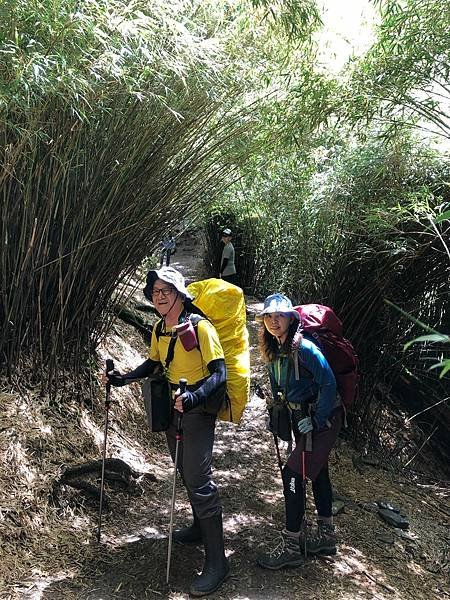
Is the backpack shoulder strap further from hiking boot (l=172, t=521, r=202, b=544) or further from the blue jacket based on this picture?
hiking boot (l=172, t=521, r=202, b=544)

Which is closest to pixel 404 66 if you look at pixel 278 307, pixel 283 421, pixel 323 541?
pixel 278 307

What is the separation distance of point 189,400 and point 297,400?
0.58m

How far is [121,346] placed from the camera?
446 centimetres

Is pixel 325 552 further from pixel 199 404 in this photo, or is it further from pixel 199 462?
pixel 199 404

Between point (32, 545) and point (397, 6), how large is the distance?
3.24 metres

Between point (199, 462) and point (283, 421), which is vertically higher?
point (283, 421)

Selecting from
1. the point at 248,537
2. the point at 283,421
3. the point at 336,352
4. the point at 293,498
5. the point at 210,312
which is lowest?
the point at 248,537

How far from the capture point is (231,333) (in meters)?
2.57

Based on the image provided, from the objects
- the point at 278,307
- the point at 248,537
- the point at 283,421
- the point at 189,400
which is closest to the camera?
the point at 189,400

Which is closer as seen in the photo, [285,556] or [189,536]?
[285,556]

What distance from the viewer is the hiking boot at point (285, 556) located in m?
Result: 2.59

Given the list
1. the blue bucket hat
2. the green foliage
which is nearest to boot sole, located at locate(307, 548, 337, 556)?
the blue bucket hat

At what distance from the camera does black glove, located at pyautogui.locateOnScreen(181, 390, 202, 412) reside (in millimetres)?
2230

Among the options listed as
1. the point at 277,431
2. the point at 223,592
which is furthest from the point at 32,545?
the point at 277,431
